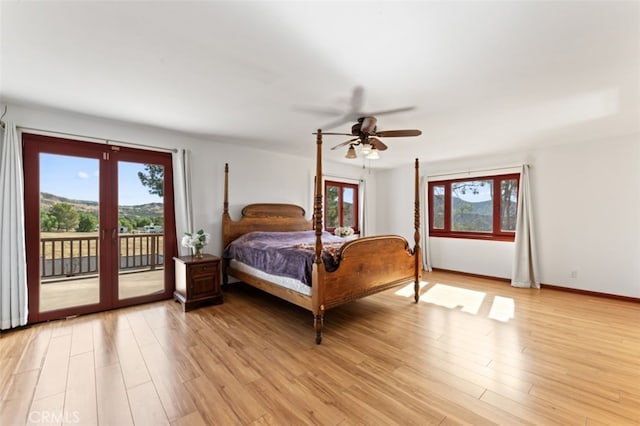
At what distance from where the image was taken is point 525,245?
4.73 meters

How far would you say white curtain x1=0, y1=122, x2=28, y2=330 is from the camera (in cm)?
284

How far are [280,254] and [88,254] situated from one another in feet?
8.04

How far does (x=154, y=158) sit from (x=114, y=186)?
0.64 metres

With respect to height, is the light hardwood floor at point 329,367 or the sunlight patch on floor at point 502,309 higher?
the light hardwood floor at point 329,367

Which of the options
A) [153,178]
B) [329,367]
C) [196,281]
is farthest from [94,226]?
[329,367]

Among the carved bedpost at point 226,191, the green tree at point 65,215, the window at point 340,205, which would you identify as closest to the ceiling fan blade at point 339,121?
the carved bedpost at point 226,191

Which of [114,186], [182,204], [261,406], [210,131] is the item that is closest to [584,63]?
[261,406]

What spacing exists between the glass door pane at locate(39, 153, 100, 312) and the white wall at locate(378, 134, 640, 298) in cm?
649

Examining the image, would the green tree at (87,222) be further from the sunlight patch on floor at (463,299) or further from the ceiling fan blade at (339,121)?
the sunlight patch on floor at (463,299)

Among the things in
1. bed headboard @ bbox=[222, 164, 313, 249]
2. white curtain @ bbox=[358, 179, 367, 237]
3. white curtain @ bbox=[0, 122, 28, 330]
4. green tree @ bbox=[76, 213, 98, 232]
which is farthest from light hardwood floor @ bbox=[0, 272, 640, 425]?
white curtain @ bbox=[358, 179, 367, 237]

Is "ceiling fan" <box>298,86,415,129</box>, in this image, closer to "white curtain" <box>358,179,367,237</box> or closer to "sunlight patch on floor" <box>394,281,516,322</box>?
"sunlight patch on floor" <box>394,281,516,322</box>

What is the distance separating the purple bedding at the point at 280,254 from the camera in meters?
2.94

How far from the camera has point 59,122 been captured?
126 inches

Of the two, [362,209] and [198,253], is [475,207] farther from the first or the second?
[198,253]
